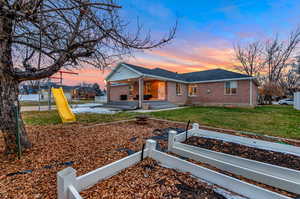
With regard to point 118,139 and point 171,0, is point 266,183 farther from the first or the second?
point 171,0

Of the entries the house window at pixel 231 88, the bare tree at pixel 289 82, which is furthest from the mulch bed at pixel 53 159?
the bare tree at pixel 289 82

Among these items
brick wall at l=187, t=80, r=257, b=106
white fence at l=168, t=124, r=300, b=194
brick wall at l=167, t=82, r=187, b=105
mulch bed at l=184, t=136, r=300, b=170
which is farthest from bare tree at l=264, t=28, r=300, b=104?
mulch bed at l=184, t=136, r=300, b=170

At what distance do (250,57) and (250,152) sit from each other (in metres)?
31.6

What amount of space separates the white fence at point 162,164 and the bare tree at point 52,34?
234cm

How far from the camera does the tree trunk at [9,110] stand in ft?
8.59

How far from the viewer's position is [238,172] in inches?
83.0

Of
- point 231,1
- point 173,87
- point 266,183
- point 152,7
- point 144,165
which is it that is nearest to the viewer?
point 266,183

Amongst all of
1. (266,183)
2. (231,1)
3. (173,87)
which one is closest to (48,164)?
(266,183)

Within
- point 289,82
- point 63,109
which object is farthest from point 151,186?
point 289,82

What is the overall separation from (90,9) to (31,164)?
3.23 metres

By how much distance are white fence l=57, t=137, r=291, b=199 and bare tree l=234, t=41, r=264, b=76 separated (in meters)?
31.9

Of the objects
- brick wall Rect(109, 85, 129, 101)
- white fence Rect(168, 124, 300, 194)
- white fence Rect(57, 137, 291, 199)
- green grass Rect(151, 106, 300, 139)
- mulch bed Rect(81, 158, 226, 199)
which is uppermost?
brick wall Rect(109, 85, 129, 101)

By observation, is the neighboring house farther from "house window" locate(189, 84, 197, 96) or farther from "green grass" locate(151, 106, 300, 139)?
"green grass" locate(151, 106, 300, 139)

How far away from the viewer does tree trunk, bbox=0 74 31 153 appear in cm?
262
